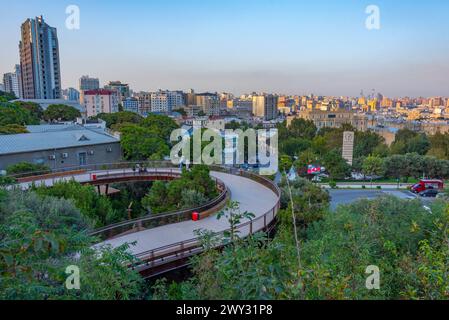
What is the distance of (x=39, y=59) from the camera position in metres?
54.9

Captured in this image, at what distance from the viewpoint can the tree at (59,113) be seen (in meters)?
43.2

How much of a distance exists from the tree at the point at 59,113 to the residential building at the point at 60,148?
2245 centimetres

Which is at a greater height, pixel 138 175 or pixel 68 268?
pixel 68 268

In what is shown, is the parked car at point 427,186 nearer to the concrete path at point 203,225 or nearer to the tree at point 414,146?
the concrete path at point 203,225

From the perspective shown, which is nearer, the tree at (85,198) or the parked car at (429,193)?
the tree at (85,198)

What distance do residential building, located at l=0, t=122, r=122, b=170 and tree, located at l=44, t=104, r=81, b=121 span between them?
2245 cm

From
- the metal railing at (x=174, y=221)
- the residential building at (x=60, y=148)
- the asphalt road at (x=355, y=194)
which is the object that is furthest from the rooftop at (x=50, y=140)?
the asphalt road at (x=355, y=194)

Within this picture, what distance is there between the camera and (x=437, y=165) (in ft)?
99.7

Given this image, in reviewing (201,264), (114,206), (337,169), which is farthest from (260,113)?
(201,264)

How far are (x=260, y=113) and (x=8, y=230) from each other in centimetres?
13396

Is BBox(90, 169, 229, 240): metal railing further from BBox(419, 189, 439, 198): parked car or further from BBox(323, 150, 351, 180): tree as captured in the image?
BBox(323, 150, 351, 180): tree

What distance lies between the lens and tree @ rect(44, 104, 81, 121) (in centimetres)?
4316

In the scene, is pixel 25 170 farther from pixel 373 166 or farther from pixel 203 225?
pixel 373 166
